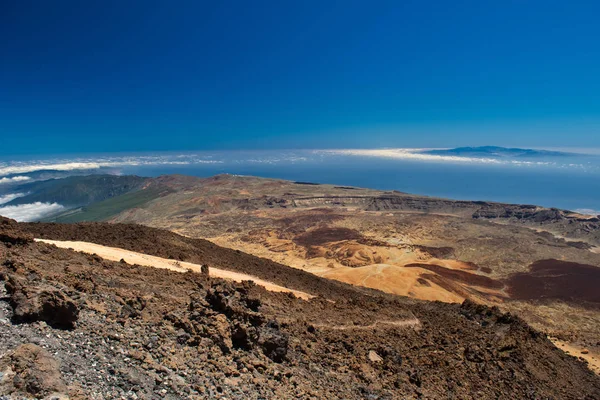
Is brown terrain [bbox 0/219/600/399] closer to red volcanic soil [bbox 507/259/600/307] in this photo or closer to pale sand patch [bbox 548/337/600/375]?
pale sand patch [bbox 548/337/600/375]

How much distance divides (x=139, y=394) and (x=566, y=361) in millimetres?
18530

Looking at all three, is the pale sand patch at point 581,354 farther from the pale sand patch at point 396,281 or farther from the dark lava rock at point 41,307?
the dark lava rock at point 41,307

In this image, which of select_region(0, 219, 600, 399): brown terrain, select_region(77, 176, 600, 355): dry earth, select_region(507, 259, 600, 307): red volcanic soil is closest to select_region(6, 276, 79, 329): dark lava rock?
select_region(0, 219, 600, 399): brown terrain

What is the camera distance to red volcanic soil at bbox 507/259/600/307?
36.0 metres

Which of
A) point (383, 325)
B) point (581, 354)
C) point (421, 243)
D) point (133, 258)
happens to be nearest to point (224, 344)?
point (383, 325)

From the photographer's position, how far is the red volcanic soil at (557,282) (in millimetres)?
35969

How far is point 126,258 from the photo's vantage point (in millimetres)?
14164

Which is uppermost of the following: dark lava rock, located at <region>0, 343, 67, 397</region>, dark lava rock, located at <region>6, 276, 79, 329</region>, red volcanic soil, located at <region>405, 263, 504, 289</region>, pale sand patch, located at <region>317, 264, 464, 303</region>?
dark lava rock, located at <region>6, 276, 79, 329</region>

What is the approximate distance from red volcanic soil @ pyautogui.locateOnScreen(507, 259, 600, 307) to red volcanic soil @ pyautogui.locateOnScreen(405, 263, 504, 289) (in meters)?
1.67

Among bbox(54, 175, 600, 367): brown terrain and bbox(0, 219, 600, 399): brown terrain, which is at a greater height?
bbox(0, 219, 600, 399): brown terrain

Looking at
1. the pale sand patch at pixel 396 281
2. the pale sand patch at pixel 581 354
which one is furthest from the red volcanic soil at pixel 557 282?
the pale sand patch at pixel 581 354

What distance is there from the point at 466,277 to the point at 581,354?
21.8 meters

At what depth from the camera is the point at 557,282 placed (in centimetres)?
4059

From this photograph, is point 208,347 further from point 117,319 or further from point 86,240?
point 86,240
